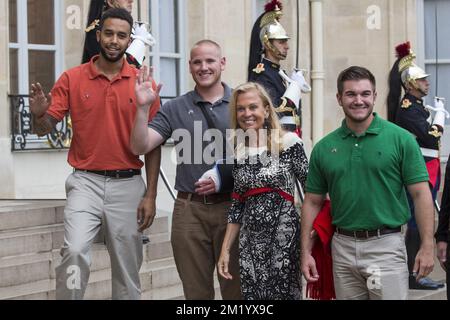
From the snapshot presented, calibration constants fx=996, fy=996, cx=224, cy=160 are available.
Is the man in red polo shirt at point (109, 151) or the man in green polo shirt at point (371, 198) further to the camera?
the man in red polo shirt at point (109, 151)

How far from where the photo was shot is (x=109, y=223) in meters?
5.54

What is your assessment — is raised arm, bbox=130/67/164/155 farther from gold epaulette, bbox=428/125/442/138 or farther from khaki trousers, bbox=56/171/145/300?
gold epaulette, bbox=428/125/442/138

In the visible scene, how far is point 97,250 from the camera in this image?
24.4ft

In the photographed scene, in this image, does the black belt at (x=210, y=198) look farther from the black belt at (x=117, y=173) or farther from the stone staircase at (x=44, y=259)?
the stone staircase at (x=44, y=259)

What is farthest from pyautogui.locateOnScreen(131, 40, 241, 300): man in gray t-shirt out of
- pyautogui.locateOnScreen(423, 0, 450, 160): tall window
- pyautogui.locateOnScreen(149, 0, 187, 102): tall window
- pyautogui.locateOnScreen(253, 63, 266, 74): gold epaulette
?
pyautogui.locateOnScreen(423, 0, 450, 160): tall window

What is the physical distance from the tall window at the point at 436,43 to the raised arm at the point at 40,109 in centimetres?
1018

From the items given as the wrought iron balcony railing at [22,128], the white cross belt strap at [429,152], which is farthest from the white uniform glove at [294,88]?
the wrought iron balcony railing at [22,128]

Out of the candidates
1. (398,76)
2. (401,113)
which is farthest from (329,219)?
(398,76)

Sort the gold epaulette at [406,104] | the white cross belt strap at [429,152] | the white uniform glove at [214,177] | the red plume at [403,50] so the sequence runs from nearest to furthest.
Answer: the white uniform glove at [214,177]
the gold epaulette at [406,104]
the white cross belt strap at [429,152]
the red plume at [403,50]

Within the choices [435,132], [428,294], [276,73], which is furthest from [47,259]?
[435,132]

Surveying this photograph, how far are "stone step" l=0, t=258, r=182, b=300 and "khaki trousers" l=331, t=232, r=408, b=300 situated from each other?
244 cm

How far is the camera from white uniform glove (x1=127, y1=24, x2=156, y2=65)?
742 centimetres

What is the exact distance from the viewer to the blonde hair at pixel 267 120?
526 cm

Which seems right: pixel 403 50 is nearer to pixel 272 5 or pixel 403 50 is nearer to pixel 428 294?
pixel 272 5
